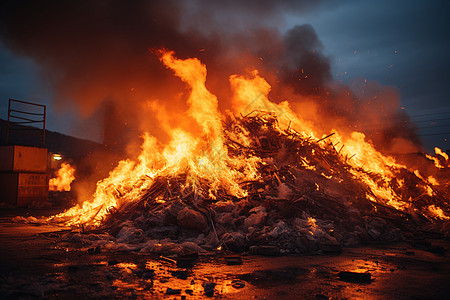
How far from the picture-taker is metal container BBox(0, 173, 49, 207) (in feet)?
61.2

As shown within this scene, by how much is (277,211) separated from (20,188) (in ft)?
55.1

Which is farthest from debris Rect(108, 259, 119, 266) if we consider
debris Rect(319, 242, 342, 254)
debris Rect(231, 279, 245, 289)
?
debris Rect(319, 242, 342, 254)

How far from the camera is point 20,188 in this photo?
18812 millimetres

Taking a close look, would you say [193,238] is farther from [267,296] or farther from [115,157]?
[115,157]

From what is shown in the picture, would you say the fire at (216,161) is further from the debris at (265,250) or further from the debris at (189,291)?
the debris at (189,291)

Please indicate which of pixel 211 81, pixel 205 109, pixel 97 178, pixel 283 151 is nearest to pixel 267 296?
pixel 283 151

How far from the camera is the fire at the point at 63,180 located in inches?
1115

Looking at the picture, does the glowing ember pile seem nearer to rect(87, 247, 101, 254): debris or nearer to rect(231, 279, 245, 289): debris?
rect(87, 247, 101, 254): debris

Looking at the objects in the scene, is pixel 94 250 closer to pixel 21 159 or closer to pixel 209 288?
pixel 209 288

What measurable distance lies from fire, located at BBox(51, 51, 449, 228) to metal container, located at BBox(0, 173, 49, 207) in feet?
22.7

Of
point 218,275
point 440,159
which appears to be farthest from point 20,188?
point 440,159

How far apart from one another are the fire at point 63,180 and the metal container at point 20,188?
338 inches

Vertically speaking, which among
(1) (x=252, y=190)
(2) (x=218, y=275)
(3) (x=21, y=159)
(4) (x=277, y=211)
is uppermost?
(3) (x=21, y=159)

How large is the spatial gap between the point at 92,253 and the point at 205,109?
9.21 m
